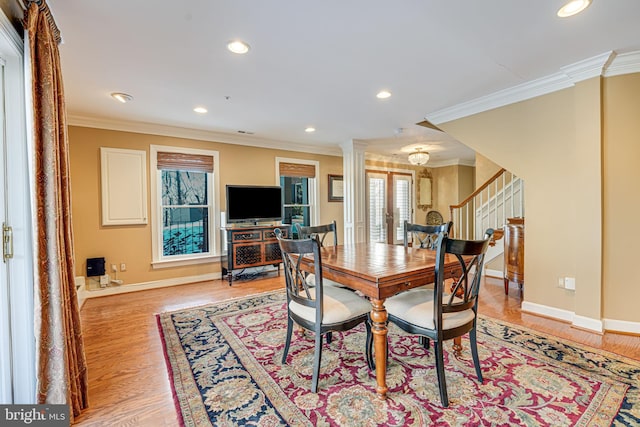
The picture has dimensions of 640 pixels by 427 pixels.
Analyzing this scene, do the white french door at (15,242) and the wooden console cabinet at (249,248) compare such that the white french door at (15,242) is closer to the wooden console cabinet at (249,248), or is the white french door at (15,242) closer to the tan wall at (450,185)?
the wooden console cabinet at (249,248)

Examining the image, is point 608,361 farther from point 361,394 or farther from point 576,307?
point 361,394

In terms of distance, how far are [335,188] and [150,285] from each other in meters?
3.75

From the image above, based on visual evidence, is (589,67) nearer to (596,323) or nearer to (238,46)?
(596,323)

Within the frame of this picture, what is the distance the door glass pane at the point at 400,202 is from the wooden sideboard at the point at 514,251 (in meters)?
3.73

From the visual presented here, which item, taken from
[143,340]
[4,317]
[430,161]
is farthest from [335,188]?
[4,317]

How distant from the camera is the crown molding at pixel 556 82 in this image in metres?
Result: 2.47

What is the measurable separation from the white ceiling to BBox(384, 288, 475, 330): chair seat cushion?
1.88m

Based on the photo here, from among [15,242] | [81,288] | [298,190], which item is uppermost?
[298,190]

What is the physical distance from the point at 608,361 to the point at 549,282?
3.28 feet

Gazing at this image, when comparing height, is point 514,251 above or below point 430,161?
below

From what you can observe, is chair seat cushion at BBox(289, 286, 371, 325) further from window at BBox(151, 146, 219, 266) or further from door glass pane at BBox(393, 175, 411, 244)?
door glass pane at BBox(393, 175, 411, 244)

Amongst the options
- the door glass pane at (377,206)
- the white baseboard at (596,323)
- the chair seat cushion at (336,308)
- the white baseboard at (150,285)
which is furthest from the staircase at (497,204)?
the white baseboard at (150,285)

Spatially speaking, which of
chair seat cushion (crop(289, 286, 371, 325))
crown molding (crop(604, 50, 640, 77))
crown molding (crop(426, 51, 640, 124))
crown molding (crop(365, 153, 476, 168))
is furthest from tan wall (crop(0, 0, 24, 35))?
crown molding (crop(365, 153, 476, 168))

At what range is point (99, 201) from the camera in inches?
155
